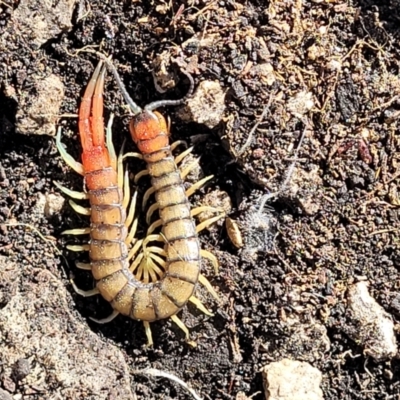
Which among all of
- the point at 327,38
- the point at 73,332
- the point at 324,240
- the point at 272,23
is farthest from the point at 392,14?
the point at 73,332

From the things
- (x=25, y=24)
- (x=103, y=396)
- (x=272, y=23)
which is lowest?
(x=103, y=396)

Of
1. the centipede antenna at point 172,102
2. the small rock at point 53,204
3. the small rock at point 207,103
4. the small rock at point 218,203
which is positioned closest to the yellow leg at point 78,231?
the small rock at point 53,204

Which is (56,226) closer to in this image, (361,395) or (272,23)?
(272,23)

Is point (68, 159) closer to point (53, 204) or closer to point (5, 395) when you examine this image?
point (53, 204)

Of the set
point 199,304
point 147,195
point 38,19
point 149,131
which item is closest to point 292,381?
point 199,304

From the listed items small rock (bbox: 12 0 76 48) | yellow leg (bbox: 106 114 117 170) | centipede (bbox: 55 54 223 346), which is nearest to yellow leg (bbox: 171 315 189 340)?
centipede (bbox: 55 54 223 346)
